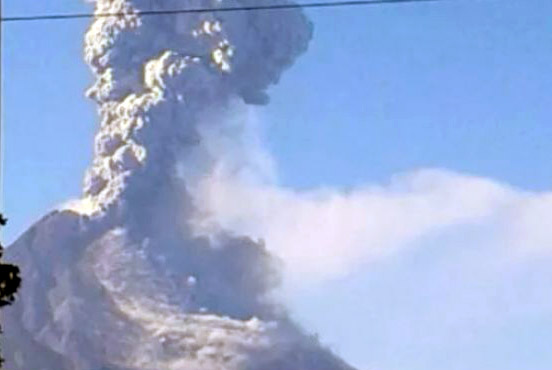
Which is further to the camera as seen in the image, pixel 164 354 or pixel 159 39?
pixel 164 354

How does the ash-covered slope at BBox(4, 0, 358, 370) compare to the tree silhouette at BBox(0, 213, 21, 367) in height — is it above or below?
above

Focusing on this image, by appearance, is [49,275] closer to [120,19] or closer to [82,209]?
[82,209]

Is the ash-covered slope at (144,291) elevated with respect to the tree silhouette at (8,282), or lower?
elevated

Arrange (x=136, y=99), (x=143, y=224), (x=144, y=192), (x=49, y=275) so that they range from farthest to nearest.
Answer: (x=49, y=275) → (x=143, y=224) → (x=144, y=192) → (x=136, y=99)

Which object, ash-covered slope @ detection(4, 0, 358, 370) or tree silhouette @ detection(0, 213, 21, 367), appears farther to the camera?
ash-covered slope @ detection(4, 0, 358, 370)

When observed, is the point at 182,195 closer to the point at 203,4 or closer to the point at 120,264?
the point at 120,264

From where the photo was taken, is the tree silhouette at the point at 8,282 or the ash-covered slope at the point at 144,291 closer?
the tree silhouette at the point at 8,282

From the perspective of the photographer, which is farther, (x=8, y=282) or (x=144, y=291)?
(x=144, y=291)

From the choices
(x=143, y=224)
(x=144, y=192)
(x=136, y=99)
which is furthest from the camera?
(x=143, y=224)

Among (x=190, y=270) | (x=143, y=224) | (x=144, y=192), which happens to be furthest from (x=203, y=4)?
(x=190, y=270)

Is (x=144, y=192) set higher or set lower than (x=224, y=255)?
lower

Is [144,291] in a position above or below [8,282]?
above
